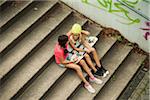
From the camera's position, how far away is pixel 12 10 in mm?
8586

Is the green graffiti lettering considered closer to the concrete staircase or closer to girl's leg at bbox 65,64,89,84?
the concrete staircase

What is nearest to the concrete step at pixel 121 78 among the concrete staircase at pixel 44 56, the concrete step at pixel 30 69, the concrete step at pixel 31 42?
the concrete staircase at pixel 44 56

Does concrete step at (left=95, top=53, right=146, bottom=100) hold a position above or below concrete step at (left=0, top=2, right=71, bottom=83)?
below

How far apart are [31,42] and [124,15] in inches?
85.0

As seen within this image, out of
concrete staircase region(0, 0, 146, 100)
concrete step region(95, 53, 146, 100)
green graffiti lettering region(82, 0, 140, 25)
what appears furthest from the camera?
green graffiti lettering region(82, 0, 140, 25)

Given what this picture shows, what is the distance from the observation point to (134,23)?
862 centimetres

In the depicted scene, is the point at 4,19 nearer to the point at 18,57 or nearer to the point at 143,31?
the point at 18,57

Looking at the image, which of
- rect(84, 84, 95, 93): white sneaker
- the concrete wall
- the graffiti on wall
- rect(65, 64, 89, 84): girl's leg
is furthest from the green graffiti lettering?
rect(84, 84, 95, 93): white sneaker

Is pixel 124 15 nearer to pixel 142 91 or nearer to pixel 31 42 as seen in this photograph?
pixel 142 91

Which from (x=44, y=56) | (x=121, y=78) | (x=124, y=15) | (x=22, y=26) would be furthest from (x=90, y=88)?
(x=22, y=26)

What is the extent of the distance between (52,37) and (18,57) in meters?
1.03

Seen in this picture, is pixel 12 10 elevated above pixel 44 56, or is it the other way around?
pixel 12 10

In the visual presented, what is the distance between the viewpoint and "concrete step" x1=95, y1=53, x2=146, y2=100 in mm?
8266

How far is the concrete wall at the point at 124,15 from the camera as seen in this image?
8352mm
